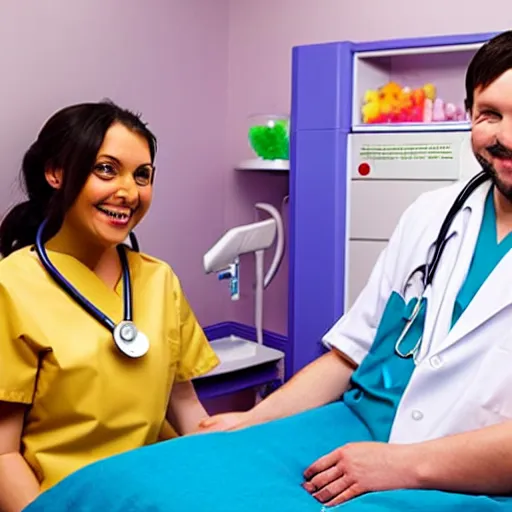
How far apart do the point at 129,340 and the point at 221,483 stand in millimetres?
435

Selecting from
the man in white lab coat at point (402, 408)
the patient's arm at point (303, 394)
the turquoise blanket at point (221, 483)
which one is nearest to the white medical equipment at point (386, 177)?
the man in white lab coat at point (402, 408)

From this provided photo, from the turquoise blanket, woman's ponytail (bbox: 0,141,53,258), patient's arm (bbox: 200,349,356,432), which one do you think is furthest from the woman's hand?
woman's ponytail (bbox: 0,141,53,258)

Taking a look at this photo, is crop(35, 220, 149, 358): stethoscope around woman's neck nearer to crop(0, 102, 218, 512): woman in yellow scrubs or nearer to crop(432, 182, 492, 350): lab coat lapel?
crop(0, 102, 218, 512): woman in yellow scrubs

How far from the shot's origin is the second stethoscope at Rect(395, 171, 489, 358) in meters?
1.25

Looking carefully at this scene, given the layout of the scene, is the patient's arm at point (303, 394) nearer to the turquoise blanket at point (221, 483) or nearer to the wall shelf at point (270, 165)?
the turquoise blanket at point (221, 483)

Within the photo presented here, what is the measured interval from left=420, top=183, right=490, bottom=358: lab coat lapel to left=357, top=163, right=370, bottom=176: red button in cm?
80

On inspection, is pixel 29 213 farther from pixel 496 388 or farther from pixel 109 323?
pixel 496 388

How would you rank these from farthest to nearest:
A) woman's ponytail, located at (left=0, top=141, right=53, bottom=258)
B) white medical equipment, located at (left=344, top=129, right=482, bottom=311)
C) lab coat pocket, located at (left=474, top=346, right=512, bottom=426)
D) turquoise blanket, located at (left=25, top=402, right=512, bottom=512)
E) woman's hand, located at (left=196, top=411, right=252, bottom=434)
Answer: white medical equipment, located at (left=344, top=129, right=482, bottom=311) → woman's ponytail, located at (left=0, top=141, right=53, bottom=258) → woman's hand, located at (left=196, top=411, right=252, bottom=434) → lab coat pocket, located at (left=474, top=346, right=512, bottom=426) → turquoise blanket, located at (left=25, top=402, right=512, bottom=512)

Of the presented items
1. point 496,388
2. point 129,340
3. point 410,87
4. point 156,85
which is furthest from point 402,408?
point 156,85

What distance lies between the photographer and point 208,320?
2.79m

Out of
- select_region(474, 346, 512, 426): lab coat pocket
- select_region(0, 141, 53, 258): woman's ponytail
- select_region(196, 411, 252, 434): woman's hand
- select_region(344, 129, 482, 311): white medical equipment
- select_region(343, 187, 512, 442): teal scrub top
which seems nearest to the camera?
select_region(474, 346, 512, 426): lab coat pocket

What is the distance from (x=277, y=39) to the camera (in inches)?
104

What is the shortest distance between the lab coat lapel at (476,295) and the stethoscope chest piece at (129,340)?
0.51 meters

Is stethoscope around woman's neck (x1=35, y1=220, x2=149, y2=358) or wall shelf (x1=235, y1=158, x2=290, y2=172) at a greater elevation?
wall shelf (x1=235, y1=158, x2=290, y2=172)
